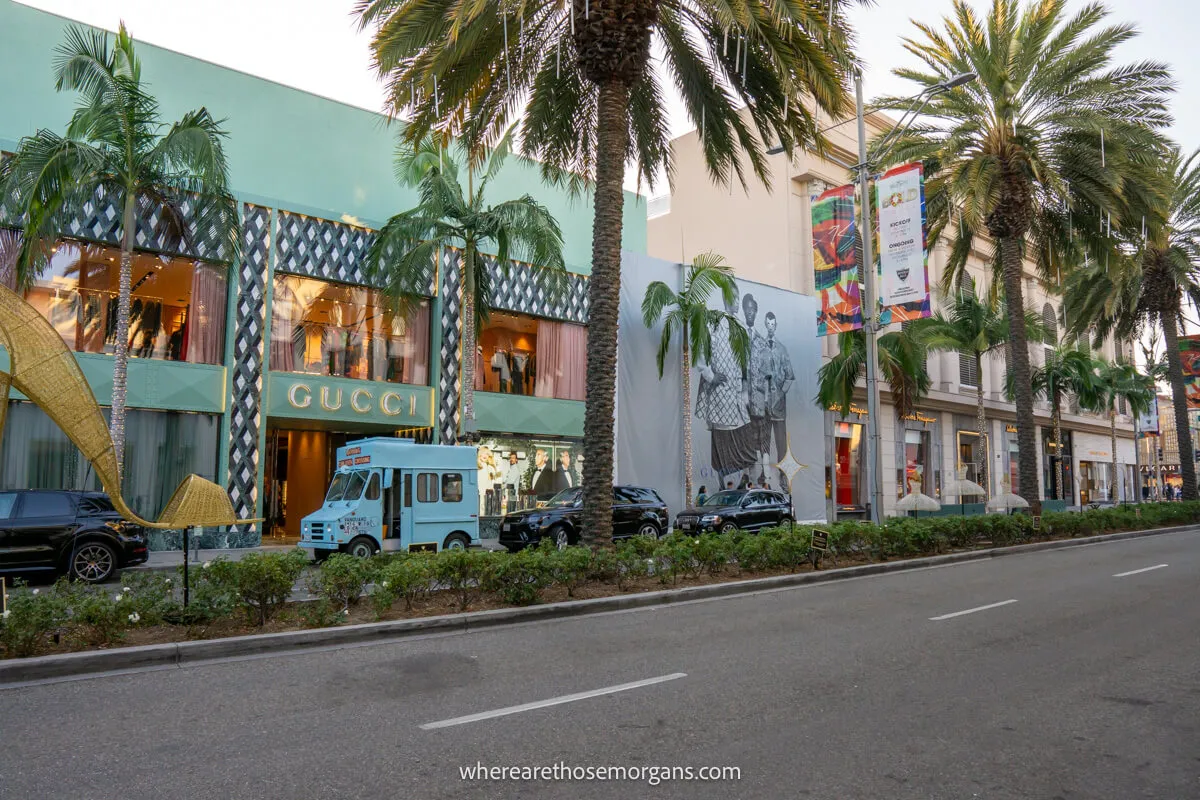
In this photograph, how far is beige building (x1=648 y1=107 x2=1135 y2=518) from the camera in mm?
37562

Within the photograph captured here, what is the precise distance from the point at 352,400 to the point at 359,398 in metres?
0.22

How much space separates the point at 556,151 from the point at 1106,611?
1300 cm

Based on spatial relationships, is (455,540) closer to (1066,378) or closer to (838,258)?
(838,258)

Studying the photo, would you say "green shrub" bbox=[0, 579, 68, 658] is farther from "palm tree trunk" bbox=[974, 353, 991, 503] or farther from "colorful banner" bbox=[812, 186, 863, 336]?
"palm tree trunk" bbox=[974, 353, 991, 503]

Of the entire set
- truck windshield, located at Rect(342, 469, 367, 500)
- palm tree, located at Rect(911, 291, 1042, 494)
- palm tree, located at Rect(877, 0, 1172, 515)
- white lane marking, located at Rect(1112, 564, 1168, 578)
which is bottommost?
white lane marking, located at Rect(1112, 564, 1168, 578)

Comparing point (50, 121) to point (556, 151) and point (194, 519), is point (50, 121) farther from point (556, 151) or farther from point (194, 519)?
point (194, 519)

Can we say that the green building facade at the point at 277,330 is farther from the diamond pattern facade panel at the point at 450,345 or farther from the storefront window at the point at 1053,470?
the storefront window at the point at 1053,470

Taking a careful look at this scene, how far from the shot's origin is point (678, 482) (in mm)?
30453

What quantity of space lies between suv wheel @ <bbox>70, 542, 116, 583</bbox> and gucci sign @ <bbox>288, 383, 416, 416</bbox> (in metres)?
8.61

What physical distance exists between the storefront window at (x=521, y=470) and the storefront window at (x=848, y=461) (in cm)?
1432

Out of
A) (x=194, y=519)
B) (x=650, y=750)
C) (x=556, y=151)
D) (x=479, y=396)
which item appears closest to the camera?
(x=650, y=750)

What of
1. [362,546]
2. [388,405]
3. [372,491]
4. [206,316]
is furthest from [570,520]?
[206,316]

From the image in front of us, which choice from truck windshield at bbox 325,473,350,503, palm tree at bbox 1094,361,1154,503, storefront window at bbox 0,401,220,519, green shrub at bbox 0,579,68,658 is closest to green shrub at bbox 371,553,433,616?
green shrub at bbox 0,579,68,658

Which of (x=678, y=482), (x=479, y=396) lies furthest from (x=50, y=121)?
(x=678, y=482)
